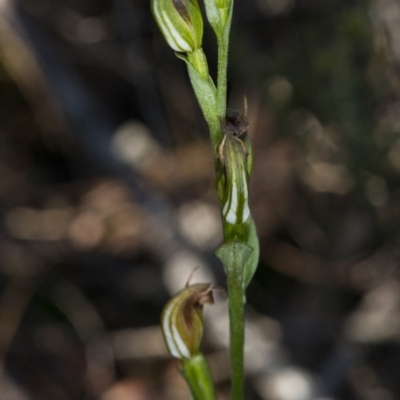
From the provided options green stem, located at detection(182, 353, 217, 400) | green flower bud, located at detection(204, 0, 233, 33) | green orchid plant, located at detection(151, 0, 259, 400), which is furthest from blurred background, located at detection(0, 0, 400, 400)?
green flower bud, located at detection(204, 0, 233, 33)

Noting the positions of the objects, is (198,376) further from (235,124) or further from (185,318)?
(235,124)

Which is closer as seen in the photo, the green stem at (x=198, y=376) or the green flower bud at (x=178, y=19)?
the green flower bud at (x=178, y=19)

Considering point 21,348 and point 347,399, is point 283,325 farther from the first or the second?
point 21,348

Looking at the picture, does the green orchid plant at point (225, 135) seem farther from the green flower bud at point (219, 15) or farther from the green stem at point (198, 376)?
the green stem at point (198, 376)

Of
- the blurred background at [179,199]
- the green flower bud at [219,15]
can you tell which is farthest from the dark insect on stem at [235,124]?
the blurred background at [179,199]

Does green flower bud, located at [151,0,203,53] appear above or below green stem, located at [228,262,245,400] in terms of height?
above

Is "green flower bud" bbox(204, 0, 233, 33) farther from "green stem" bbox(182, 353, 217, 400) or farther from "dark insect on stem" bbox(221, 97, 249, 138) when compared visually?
"green stem" bbox(182, 353, 217, 400)

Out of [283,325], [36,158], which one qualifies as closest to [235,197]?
[283,325]
